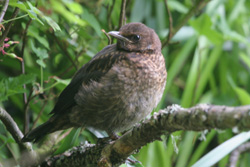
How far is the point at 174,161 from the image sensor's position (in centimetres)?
313

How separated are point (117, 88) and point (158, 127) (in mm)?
643

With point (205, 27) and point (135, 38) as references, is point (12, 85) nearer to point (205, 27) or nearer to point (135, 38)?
point (135, 38)

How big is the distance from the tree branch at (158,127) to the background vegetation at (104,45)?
0.17 meters

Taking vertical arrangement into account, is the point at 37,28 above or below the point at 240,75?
above

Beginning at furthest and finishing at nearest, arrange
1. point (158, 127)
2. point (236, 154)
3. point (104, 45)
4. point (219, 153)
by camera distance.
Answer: point (236, 154) < point (104, 45) < point (219, 153) < point (158, 127)

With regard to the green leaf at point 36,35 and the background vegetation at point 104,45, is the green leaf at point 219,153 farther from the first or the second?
the green leaf at point 36,35

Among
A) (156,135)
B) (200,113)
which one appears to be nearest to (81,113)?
(156,135)

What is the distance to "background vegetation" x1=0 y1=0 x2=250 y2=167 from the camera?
7.07ft

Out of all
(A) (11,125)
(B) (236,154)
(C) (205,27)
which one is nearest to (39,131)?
(A) (11,125)

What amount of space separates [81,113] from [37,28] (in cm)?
57

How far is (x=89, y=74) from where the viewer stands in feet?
7.20

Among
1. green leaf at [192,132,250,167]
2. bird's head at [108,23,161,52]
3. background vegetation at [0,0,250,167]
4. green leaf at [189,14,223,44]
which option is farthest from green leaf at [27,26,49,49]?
green leaf at [189,14,223,44]

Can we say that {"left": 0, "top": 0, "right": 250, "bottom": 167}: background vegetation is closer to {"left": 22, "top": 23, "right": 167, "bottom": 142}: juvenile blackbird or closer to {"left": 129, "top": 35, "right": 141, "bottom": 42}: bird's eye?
{"left": 22, "top": 23, "right": 167, "bottom": 142}: juvenile blackbird

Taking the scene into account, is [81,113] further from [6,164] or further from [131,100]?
[6,164]
